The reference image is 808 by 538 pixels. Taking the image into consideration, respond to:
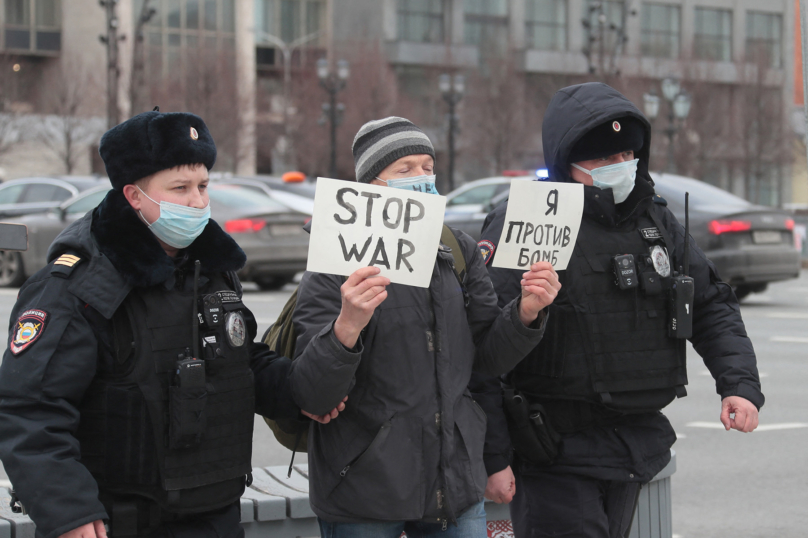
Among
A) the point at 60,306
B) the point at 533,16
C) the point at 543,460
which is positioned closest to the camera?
the point at 60,306

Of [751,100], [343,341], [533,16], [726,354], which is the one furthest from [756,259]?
[533,16]

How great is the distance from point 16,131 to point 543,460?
41495 mm

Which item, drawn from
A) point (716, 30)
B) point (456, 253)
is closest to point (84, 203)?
point (456, 253)

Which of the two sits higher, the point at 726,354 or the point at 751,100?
the point at 751,100

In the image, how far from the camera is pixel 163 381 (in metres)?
2.82

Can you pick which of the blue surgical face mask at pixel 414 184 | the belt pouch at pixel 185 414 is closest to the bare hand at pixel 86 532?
the belt pouch at pixel 185 414

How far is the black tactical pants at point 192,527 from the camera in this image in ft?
9.28

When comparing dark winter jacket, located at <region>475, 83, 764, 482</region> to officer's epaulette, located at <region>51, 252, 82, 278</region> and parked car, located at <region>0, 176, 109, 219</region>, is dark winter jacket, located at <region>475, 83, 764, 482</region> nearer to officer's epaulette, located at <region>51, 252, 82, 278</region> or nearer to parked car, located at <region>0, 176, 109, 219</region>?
officer's epaulette, located at <region>51, 252, 82, 278</region>

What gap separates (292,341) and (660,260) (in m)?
1.27

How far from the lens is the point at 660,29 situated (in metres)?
63.8

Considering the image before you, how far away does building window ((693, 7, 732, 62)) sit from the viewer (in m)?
65.7

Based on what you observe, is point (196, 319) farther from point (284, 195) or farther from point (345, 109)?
point (345, 109)

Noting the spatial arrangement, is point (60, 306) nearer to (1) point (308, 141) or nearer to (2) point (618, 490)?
(2) point (618, 490)

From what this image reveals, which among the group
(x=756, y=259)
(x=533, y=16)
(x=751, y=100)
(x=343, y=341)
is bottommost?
(x=756, y=259)
